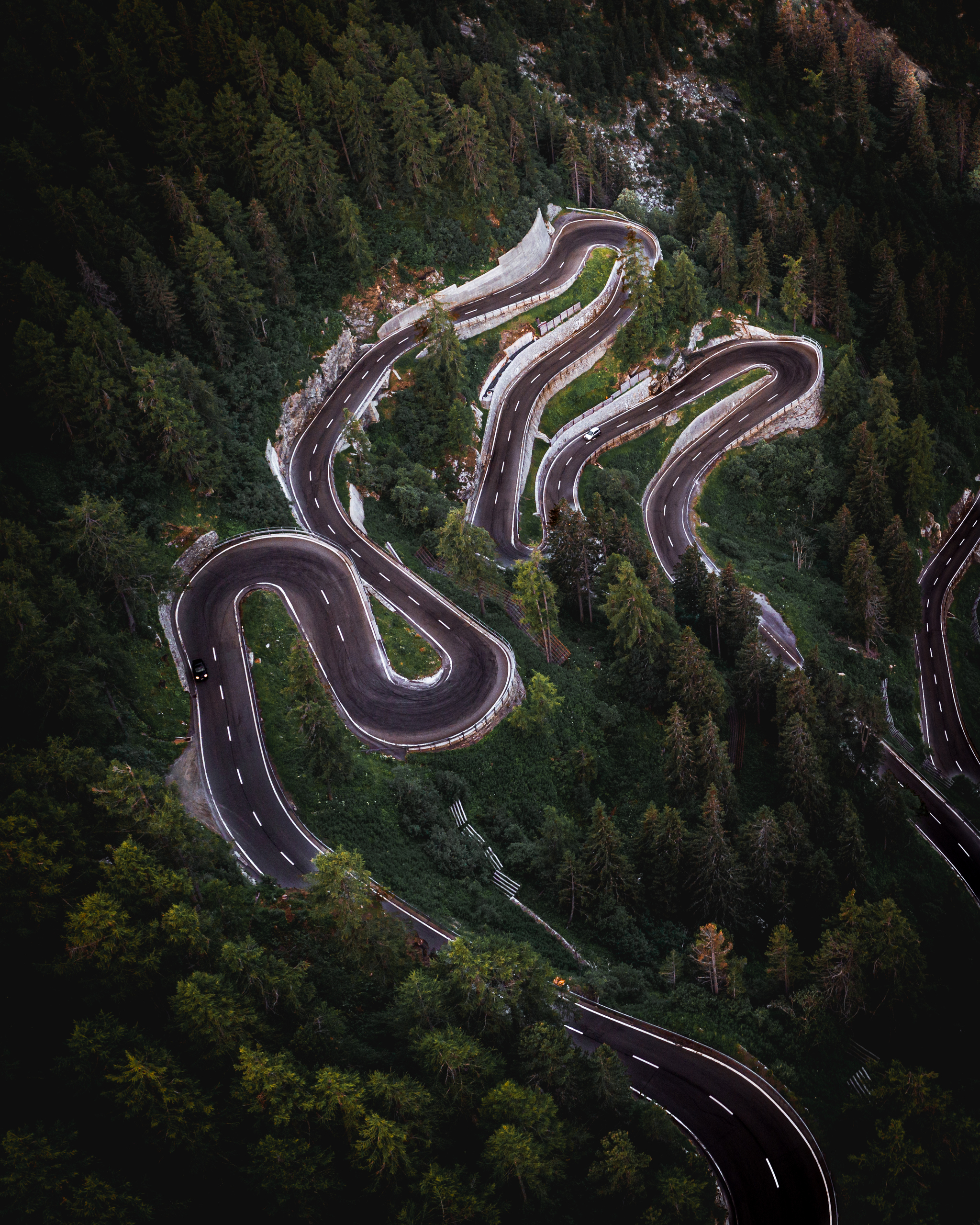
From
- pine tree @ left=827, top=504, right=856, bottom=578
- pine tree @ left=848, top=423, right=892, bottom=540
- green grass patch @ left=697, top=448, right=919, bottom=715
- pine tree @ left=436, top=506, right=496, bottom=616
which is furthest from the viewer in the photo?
pine tree @ left=848, top=423, right=892, bottom=540

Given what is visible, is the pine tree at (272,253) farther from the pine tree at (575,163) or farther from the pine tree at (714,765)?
the pine tree at (714,765)

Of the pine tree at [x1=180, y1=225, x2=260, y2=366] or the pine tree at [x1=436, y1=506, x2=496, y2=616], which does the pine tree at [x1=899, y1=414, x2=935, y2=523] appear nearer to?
the pine tree at [x1=436, y1=506, x2=496, y2=616]

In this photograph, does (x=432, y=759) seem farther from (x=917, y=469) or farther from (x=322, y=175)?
(x=917, y=469)

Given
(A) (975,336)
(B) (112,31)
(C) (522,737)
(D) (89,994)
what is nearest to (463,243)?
(B) (112,31)

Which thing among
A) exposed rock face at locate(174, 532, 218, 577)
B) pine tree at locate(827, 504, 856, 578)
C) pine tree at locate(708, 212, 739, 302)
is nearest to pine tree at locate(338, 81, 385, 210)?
pine tree at locate(708, 212, 739, 302)

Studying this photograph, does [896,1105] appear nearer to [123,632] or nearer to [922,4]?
[123,632]
